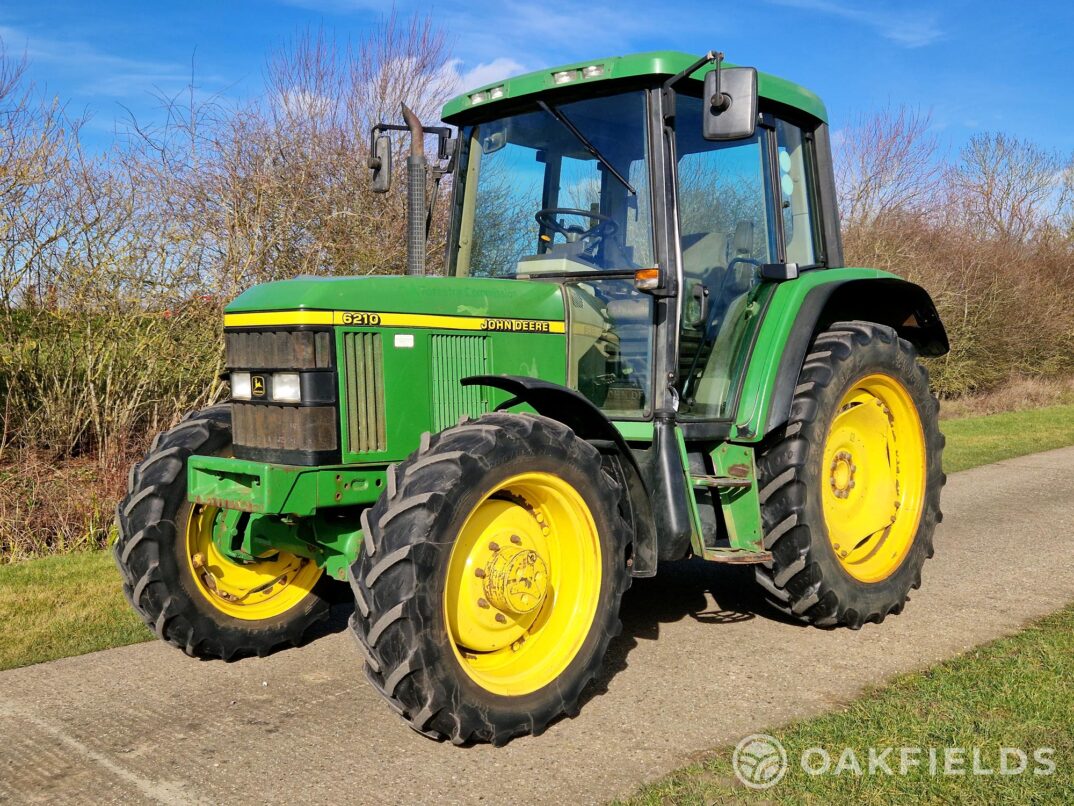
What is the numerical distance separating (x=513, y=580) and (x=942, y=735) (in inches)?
60.3

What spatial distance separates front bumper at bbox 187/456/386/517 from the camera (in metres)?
3.55

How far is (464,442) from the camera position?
3.38 m

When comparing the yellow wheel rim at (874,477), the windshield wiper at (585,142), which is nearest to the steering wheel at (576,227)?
the windshield wiper at (585,142)

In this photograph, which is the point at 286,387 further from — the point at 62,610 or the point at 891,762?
the point at 891,762

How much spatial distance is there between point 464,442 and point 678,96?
77.5 inches

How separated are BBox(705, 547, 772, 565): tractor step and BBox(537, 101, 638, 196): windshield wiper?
1566 millimetres

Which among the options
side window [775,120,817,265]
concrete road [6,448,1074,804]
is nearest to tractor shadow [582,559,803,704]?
concrete road [6,448,1074,804]

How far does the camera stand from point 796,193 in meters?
5.17

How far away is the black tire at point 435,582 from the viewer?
315 cm

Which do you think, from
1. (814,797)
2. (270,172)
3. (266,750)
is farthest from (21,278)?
(814,797)

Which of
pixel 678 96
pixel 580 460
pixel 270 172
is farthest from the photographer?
pixel 270 172

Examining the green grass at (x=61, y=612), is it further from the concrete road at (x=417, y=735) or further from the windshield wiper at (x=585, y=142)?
the windshield wiper at (x=585, y=142)

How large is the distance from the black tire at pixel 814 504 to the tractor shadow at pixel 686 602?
0.35 meters

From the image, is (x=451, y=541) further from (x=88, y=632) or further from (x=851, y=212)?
(x=851, y=212)
